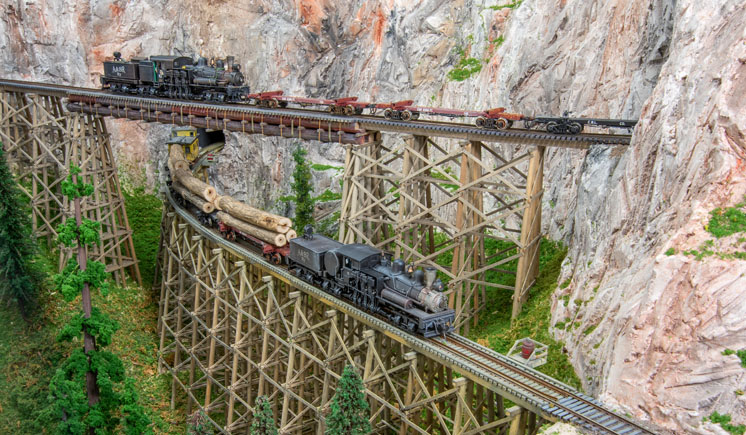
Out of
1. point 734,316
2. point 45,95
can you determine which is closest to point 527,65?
point 734,316

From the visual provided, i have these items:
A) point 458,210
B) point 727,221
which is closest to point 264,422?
point 458,210

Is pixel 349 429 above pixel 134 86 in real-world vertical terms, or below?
below

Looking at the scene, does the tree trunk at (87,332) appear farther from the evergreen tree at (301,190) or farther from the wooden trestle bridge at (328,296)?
the evergreen tree at (301,190)

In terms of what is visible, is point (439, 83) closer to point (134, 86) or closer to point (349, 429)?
point (134, 86)

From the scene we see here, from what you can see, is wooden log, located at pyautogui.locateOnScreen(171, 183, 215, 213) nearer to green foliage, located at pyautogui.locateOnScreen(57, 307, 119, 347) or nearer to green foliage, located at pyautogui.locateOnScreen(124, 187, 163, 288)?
green foliage, located at pyautogui.locateOnScreen(57, 307, 119, 347)

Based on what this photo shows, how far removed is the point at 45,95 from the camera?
27484 mm

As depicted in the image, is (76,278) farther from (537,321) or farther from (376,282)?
(537,321)

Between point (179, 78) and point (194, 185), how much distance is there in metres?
7.26

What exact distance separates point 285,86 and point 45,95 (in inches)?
564

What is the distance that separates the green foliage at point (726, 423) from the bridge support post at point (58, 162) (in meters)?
24.1

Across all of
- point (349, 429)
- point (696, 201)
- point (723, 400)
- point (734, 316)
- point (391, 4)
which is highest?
point (391, 4)

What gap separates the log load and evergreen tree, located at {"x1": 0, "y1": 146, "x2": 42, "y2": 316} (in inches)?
236

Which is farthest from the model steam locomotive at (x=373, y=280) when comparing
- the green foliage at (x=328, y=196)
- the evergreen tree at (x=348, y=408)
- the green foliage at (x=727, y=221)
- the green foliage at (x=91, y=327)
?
the green foliage at (x=328, y=196)

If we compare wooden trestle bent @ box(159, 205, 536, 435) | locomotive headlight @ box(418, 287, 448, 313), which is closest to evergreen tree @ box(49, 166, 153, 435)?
wooden trestle bent @ box(159, 205, 536, 435)
